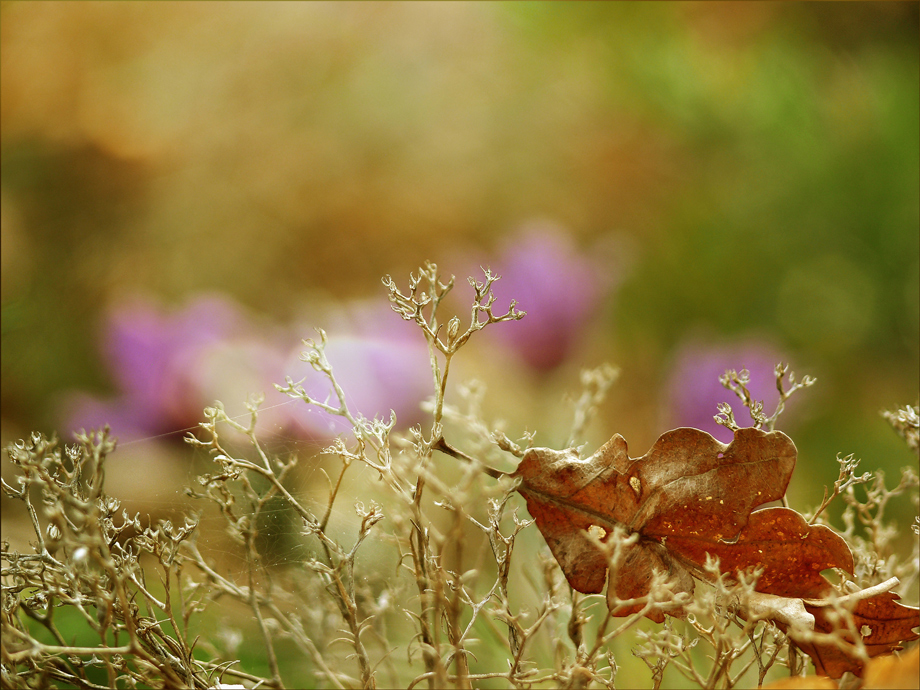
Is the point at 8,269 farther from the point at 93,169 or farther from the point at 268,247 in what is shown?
the point at 268,247

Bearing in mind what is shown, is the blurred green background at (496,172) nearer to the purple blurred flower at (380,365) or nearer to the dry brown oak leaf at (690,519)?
the purple blurred flower at (380,365)

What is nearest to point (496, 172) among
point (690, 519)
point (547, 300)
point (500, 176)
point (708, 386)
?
point (500, 176)

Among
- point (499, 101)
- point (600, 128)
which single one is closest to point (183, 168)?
point (499, 101)

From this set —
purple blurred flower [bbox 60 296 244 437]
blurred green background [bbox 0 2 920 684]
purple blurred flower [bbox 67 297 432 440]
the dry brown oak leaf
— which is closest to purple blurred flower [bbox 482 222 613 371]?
blurred green background [bbox 0 2 920 684]

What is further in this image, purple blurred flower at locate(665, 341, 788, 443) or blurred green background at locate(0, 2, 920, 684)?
blurred green background at locate(0, 2, 920, 684)

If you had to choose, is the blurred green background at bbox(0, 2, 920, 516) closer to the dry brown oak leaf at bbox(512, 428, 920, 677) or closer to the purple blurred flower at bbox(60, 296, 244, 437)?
the purple blurred flower at bbox(60, 296, 244, 437)

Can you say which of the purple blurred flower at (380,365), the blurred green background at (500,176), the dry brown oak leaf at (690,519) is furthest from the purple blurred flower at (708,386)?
the dry brown oak leaf at (690,519)
